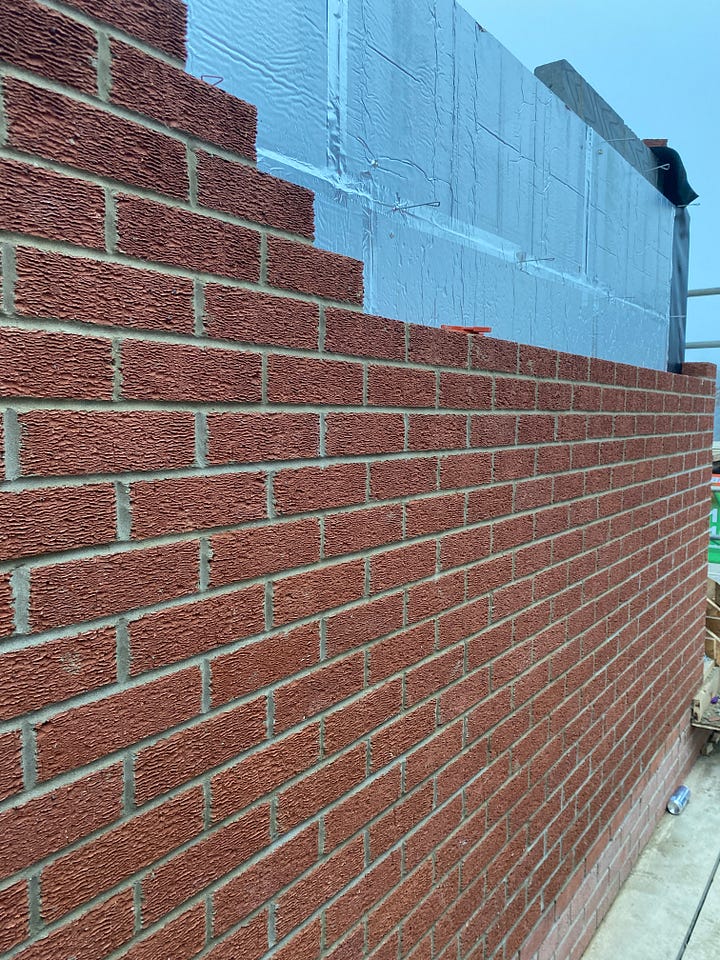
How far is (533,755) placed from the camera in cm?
287

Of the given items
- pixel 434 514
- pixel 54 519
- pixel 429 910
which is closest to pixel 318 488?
pixel 434 514

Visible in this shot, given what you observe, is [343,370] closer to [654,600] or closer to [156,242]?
[156,242]

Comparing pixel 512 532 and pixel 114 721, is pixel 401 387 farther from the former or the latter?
pixel 114 721

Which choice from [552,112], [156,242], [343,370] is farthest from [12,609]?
[552,112]

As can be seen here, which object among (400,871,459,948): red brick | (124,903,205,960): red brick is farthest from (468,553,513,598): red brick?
(124,903,205,960): red brick

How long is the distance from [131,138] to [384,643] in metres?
1.39

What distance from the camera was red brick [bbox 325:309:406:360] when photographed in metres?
1.70

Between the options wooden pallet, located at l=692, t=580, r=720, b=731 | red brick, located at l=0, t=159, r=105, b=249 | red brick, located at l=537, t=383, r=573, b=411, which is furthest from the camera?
wooden pallet, located at l=692, t=580, r=720, b=731

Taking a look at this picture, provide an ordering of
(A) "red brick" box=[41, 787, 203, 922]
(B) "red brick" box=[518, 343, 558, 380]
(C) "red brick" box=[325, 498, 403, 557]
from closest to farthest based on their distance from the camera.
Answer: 1. (A) "red brick" box=[41, 787, 203, 922]
2. (C) "red brick" box=[325, 498, 403, 557]
3. (B) "red brick" box=[518, 343, 558, 380]

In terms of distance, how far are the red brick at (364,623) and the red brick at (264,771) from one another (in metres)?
0.22

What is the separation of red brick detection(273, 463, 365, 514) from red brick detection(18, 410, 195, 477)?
0.29 metres

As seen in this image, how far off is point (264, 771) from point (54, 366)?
3.28ft

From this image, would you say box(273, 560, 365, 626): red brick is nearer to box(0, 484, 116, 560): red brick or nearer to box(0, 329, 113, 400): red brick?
box(0, 484, 116, 560): red brick

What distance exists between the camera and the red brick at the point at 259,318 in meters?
1.38
